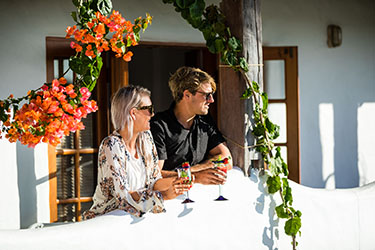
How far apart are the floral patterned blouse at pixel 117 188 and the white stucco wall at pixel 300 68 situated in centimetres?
142

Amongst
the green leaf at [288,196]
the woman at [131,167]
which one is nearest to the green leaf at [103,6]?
the woman at [131,167]

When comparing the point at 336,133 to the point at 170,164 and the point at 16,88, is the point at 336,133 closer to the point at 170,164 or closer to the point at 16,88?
the point at 170,164

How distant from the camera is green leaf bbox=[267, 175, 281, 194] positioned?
3.50m

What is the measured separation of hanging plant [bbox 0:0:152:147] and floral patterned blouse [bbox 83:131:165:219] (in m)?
0.34

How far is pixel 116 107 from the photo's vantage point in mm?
3268

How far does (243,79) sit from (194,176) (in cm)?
71

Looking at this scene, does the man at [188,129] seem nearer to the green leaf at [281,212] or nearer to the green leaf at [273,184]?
the green leaf at [273,184]

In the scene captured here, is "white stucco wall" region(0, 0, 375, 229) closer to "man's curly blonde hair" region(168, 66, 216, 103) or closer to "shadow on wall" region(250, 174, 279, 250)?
"man's curly blonde hair" region(168, 66, 216, 103)

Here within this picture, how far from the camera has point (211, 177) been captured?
3232mm

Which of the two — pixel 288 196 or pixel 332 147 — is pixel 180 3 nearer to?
pixel 288 196

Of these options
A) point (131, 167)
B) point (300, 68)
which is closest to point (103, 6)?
point (131, 167)

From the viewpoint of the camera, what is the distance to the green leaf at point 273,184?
3.50 m

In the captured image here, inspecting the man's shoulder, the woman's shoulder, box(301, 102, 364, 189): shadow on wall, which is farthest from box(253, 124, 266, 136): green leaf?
box(301, 102, 364, 189): shadow on wall

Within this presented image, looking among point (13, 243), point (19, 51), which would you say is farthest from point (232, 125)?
point (19, 51)
